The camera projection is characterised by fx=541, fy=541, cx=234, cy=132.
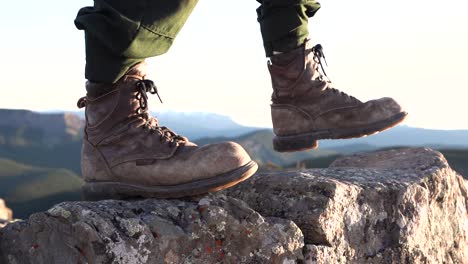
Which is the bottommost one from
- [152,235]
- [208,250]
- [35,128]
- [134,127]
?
[35,128]

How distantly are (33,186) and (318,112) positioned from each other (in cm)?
4027

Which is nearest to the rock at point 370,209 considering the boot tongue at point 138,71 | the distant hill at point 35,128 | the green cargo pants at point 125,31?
the boot tongue at point 138,71

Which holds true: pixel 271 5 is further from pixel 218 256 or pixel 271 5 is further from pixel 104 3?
pixel 218 256

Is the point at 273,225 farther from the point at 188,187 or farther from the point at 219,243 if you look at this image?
the point at 188,187

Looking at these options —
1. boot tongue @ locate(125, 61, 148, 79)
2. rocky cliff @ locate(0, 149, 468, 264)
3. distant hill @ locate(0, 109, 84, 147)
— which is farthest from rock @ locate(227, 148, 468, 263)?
distant hill @ locate(0, 109, 84, 147)

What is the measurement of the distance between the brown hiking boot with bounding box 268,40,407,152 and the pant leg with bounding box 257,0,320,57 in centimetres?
16

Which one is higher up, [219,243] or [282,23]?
[282,23]

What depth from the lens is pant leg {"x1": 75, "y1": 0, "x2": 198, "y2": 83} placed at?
2721mm

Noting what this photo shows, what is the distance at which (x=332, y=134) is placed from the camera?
4125mm

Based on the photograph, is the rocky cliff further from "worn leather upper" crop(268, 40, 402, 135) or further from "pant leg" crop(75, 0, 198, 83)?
"pant leg" crop(75, 0, 198, 83)

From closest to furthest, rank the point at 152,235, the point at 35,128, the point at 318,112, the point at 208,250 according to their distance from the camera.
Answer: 1. the point at 152,235
2. the point at 208,250
3. the point at 318,112
4. the point at 35,128

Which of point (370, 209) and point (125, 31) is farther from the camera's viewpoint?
point (370, 209)

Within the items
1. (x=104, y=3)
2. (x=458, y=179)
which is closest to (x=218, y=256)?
(x=104, y=3)

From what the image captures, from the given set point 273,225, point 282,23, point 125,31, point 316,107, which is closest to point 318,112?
point 316,107
